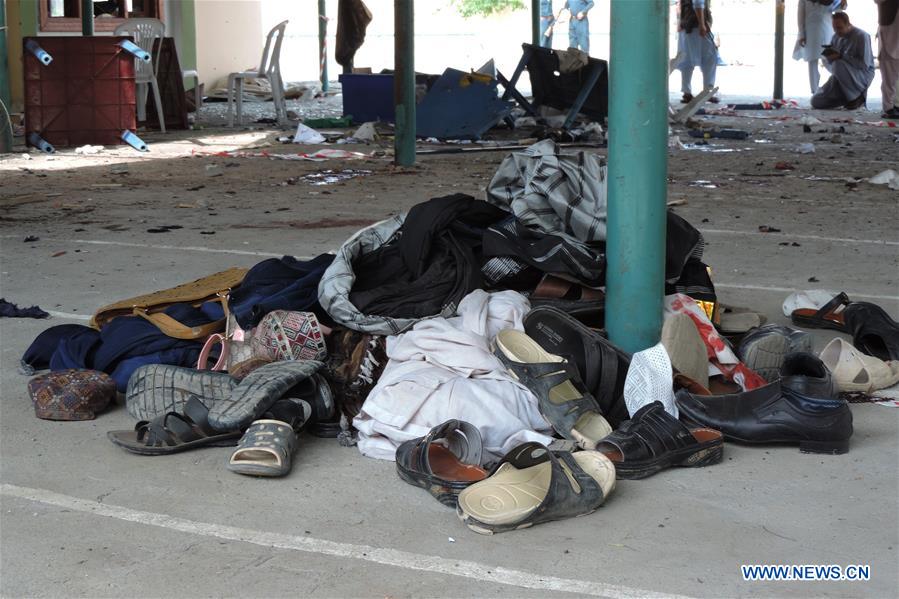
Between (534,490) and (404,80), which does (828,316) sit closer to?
(534,490)

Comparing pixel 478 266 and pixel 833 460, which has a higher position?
pixel 478 266

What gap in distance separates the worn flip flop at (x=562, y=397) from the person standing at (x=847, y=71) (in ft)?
50.2

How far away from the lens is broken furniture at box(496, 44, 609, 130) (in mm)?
13555

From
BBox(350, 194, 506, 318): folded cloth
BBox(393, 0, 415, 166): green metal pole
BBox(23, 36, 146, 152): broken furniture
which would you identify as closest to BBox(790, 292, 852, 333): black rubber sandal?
BBox(350, 194, 506, 318): folded cloth

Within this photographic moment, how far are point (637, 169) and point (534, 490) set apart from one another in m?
1.35

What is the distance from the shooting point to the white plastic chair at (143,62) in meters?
13.8

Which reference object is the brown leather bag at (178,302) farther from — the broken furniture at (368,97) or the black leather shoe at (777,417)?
the broken furniture at (368,97)

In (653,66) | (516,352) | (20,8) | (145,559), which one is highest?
(20,8)

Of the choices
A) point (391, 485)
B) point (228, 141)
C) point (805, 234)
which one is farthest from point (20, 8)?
point (391, 485)

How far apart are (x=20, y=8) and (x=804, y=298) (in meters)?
13.9

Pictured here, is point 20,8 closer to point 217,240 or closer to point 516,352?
point 217,240

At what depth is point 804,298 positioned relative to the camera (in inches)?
191

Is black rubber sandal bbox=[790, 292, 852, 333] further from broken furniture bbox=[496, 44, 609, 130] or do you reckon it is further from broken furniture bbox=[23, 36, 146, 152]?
broken furniture bbox=[23, 36, 146, 152]

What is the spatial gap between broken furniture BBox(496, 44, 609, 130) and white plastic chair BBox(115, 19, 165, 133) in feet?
14.5
